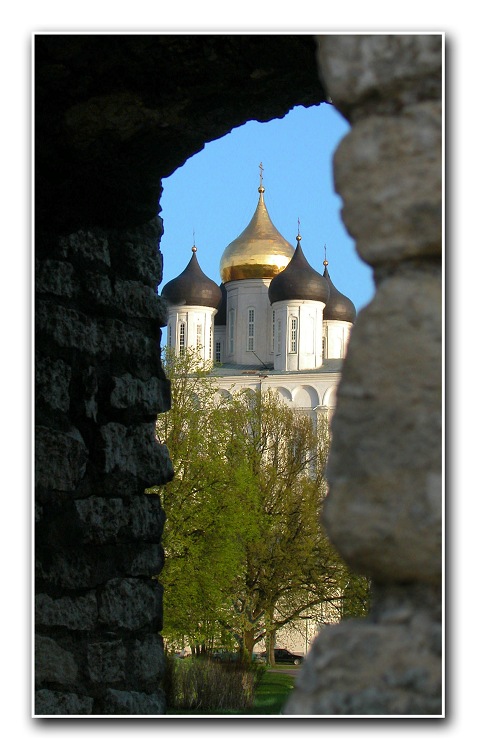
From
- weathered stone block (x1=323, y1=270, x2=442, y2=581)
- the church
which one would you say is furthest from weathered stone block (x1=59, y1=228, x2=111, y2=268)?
the church

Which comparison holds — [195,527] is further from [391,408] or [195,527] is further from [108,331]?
[391,408]

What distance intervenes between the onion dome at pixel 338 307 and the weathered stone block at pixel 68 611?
4872cm

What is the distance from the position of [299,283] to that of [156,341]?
44409 millimetres

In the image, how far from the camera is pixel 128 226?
4.51m

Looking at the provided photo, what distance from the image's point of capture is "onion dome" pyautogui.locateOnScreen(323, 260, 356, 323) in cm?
5269

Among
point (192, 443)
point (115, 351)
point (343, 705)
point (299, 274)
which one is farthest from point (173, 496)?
point (299, 274)

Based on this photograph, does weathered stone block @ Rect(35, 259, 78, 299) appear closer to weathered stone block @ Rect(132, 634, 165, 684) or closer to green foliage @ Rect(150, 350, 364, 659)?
weathered stone block @ Rect(132, 634, 165, 684)

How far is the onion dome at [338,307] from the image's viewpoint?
2074 inches

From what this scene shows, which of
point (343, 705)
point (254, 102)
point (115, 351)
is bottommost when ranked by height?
point (343, 705)

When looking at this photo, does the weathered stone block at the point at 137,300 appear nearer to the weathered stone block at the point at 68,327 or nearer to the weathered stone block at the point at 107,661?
the weathered stone block at the point at 68,327

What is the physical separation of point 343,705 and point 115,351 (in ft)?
8.71

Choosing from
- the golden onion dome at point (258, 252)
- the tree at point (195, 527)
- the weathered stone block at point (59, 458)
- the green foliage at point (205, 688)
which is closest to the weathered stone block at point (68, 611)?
the weathered stone block at point (59, 458)

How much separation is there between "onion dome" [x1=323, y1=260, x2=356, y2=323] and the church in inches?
1.9

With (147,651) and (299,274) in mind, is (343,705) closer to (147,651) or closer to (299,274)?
(147,651)
